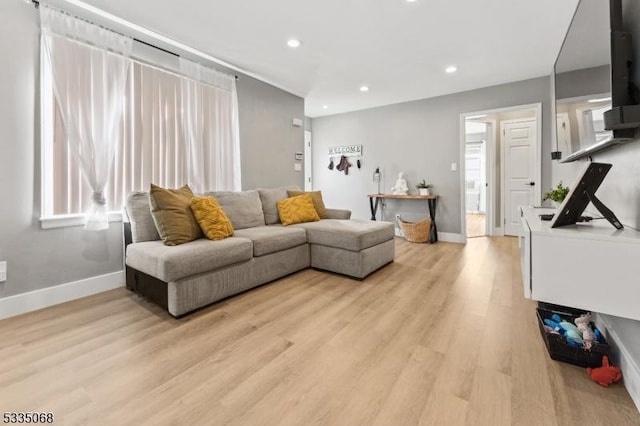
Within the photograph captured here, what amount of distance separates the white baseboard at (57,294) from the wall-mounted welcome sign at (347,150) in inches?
172

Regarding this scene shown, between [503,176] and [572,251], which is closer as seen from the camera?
[572,251]

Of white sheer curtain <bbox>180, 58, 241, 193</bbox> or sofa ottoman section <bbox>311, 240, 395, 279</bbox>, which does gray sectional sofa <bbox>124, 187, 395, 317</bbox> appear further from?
white sheer curtain <bbox>180, 58, 241, 193</bbox>

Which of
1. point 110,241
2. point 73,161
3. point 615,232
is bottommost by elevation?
point 110,241

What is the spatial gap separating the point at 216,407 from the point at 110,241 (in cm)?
216

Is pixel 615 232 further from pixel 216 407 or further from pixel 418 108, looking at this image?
pixel 418 108

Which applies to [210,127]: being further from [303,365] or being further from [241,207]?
[303,365]

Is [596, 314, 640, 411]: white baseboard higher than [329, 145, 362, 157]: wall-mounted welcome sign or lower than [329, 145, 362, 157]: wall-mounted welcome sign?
lower

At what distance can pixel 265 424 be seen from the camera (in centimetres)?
116

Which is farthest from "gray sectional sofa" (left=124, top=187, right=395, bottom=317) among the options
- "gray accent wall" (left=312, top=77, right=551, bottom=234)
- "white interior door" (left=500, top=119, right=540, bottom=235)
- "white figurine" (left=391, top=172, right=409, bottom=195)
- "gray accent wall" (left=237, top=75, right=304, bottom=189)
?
"white interior door" (left=500, top=119, right=540, bottom=235)

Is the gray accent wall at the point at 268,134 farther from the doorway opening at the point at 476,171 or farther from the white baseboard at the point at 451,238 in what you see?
the doorway opening at the point at 476,171

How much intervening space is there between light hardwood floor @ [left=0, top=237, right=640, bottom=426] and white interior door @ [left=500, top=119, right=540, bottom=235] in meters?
3.07

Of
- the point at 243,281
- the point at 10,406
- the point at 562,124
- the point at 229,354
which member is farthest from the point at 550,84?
the point at 10,406

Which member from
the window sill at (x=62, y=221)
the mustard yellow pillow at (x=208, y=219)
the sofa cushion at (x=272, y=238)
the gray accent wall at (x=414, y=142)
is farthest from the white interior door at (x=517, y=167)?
the window sill at (x=62, y=221)

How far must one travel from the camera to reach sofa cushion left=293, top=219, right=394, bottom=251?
9.36ft
